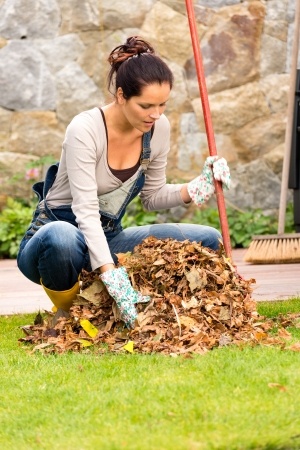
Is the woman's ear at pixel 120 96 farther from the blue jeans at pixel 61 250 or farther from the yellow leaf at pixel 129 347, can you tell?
the yellow leaf at pixel 129 347

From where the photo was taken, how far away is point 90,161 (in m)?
3.72

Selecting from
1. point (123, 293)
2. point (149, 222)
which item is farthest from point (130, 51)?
point (149, 222)

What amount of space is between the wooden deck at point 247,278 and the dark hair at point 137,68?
49.7 inches

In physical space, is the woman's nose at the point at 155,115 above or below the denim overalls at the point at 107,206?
above

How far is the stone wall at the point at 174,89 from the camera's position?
23.2ft

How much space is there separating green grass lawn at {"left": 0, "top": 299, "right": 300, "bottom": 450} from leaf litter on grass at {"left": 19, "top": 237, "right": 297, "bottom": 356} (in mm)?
154

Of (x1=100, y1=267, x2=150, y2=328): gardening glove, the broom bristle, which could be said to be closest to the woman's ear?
(x1=100, y1=267, x2=150, y2=328): gardening glove

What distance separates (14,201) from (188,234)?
3280 mm

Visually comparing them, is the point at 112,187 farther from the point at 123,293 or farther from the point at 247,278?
the point at 247,278

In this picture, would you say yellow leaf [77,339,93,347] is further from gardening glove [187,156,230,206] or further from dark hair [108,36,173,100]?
dark hair [108,36,173,100]

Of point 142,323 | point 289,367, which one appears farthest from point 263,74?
point 289,367

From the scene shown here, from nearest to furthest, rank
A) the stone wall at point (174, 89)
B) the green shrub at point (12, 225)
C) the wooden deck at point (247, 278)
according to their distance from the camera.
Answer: the wooden deck at point (247, 278) → the green shrub at point (12, 225) → the stone wall at point (174, 89)

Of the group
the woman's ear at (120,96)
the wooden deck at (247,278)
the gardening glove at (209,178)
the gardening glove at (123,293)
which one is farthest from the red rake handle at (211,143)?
the wooden deck at (247,278)

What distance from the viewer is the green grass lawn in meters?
2.41
